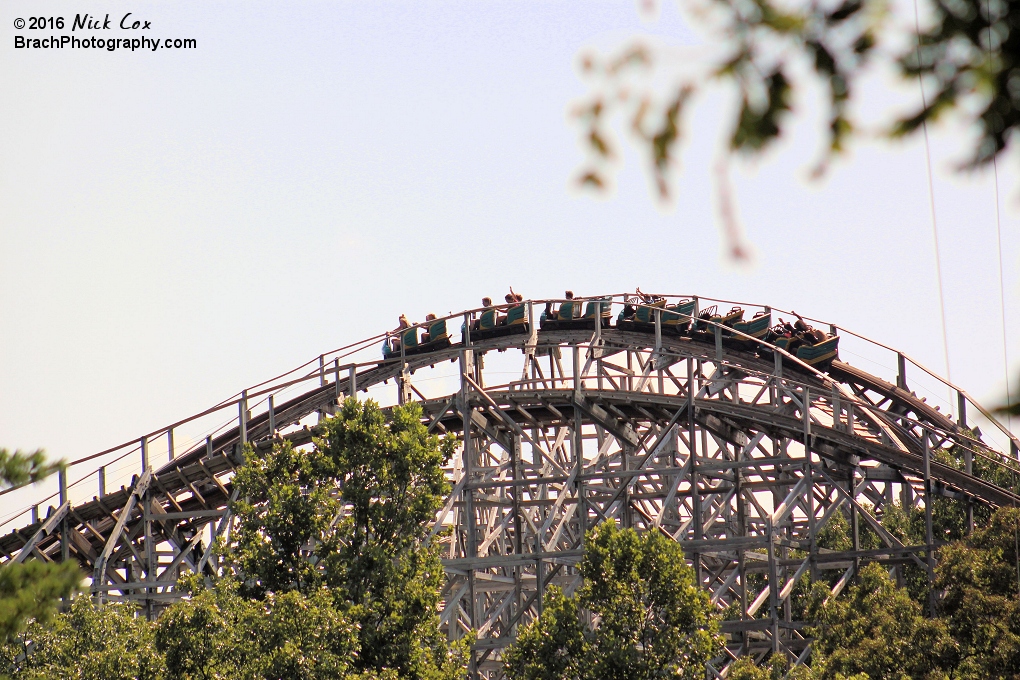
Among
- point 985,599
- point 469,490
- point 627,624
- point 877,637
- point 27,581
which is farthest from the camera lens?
point 469,490

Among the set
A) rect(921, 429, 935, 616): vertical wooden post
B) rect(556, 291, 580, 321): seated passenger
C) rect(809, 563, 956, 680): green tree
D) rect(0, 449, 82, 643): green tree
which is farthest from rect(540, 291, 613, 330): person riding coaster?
rect(0, 449, 82, 643): green tree

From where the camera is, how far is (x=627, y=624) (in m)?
17.8

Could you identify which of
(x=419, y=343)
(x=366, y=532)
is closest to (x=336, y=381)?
(x=419, y=343)

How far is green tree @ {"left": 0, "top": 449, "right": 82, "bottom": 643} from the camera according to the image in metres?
13.5

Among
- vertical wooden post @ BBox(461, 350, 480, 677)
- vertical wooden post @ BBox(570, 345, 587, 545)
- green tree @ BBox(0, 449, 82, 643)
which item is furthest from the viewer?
vertical wooden post @ BBox(570, 345, 587, 545)

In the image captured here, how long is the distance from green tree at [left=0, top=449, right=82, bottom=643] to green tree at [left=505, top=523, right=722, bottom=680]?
655 centimetres

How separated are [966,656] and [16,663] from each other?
1419cm

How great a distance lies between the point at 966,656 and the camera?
1769 centimetres

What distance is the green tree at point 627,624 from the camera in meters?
17.6

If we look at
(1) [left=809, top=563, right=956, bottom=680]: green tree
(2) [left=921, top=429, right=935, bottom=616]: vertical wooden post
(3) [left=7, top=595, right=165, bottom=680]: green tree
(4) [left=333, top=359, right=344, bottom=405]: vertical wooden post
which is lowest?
(1) [left=809, top=563, right=956, bottom=680]: green tree

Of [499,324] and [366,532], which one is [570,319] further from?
[366,532]

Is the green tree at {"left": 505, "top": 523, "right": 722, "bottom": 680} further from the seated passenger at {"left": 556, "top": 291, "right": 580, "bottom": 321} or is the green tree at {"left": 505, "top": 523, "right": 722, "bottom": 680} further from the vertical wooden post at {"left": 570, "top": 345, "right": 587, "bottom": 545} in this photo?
the seated passenger at {"left": 556, "top": 291, "right": 580, "bottom": 321}

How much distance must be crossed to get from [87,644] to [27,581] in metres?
6.97

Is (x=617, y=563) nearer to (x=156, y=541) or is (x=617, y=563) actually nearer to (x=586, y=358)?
(x=586, y=358)
